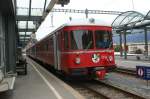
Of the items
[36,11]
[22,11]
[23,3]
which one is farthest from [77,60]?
[22,11]

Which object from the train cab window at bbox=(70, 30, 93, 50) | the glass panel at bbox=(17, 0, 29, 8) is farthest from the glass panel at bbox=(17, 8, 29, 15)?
the train cab window at bbox=(70, 30, 93, 50)

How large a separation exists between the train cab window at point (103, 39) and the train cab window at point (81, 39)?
342mm

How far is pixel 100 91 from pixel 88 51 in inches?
80.6

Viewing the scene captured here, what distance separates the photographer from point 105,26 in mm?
15078

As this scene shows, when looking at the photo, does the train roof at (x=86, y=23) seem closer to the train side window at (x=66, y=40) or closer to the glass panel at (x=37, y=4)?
the train side window at (x=66, y=40)

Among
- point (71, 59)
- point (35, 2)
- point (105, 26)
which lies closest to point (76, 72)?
point (71, 59)

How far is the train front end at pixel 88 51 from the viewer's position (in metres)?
14.2

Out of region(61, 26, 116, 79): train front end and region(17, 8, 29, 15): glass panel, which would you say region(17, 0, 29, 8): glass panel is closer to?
region(17, 8, 29, 15): glass panel

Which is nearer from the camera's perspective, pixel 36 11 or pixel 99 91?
pixel 99 91

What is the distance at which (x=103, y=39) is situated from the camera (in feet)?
49.1

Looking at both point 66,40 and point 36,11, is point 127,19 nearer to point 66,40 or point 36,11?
point 36,11

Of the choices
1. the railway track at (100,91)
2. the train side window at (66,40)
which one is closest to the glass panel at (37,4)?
the train side window at (66,40)

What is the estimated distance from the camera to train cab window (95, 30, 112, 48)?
14.8 metres

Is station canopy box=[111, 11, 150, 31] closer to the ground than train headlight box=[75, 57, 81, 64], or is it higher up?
higher up
